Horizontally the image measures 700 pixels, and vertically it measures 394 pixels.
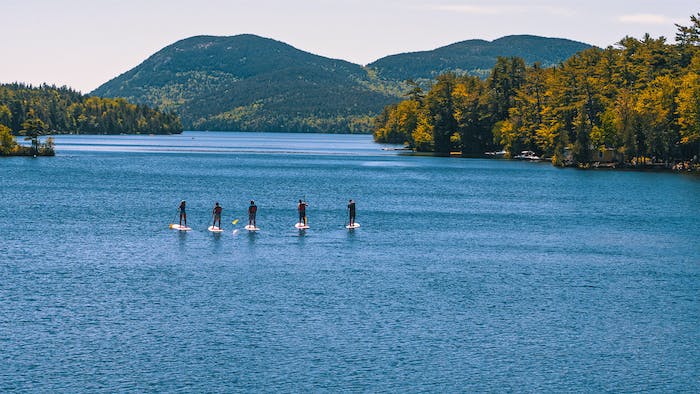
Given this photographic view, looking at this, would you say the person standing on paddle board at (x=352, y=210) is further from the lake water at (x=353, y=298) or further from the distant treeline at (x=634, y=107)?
the distant treeline at (x=634, y=107)

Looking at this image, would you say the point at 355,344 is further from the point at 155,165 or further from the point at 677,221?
the point at 155,165

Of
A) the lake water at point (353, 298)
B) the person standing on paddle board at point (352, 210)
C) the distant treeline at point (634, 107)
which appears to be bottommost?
the lake water at point (353, 298)

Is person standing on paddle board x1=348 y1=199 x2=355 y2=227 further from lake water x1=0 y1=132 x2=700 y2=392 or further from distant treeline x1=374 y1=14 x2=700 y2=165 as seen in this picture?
distant treeline x1=374 y1=14 x2=700 y2=165

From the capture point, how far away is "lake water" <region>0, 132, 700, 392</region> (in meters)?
39.0

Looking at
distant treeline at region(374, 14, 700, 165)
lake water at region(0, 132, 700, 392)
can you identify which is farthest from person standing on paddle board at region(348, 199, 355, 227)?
distant treeline at region(374, 14, 700, 165)

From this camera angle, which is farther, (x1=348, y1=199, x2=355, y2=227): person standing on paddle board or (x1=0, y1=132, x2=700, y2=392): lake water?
(x1=348, y1=199, x2=355, y2=227): person standing on paddle board

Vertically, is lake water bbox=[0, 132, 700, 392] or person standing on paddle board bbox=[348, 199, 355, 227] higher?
person standing on paddle board bbox=[348, 199, 355, 227]

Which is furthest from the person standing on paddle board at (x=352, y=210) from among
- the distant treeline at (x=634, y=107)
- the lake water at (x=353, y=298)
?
the distant treeline at (x=634, y=107)

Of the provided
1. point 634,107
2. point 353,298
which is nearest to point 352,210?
point 353,298

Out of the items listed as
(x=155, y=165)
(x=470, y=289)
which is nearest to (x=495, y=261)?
(x=470, y=289)

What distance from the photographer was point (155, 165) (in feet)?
632

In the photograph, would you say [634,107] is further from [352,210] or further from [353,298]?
[353,298]

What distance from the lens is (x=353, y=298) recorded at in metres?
52.8

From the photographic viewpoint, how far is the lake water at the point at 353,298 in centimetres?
3897
